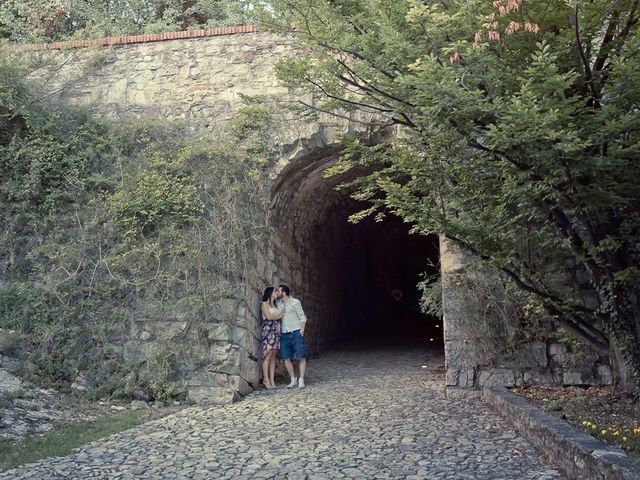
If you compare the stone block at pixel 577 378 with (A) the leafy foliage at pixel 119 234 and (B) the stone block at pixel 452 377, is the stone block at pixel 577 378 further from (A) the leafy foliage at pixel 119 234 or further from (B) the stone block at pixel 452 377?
(A) the leafy foliage at pixel 119 234

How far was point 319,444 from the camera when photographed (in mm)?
4371

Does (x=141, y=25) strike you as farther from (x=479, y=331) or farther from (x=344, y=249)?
(x=479, y=331)

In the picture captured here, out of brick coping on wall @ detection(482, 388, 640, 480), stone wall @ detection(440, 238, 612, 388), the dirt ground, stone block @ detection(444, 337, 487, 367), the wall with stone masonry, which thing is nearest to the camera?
brick coping on wall @ detection(482, 388, 640, 480)

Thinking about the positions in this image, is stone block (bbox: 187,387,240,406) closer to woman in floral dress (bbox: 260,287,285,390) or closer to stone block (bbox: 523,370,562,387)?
woman in floral dress (bbox: 260,287,285,390)

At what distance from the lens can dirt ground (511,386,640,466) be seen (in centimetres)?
368

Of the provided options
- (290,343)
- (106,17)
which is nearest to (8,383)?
(290,343)

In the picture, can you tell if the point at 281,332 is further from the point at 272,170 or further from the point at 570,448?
the point at 570,448

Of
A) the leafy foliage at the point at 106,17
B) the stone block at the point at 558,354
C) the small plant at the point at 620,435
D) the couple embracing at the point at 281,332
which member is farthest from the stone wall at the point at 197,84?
the small plant at the point at 620,435

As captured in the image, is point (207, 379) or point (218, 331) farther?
point (218, 331)

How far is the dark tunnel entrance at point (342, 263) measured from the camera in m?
8.38

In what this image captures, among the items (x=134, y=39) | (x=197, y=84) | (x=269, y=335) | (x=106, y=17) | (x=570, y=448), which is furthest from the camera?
(x=106, y=17)

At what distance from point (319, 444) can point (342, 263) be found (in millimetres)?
8275

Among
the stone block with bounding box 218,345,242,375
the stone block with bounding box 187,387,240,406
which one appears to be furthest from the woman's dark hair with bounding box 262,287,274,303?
the stone block with bounding box 187,387,240,406

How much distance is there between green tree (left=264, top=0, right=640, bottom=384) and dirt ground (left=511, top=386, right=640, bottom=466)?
270 millimetres
